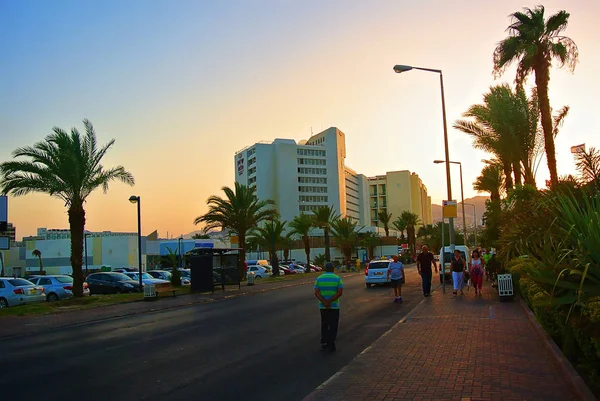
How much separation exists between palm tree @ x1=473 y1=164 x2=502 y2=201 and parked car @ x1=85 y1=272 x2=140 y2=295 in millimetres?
24405

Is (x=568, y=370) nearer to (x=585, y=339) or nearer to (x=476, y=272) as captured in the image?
(x=585, y=339)

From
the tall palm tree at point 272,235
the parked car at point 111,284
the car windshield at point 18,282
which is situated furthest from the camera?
the tall palm tree at point 272,235

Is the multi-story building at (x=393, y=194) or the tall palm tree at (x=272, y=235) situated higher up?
the multi-story building at (x=393, y=194)

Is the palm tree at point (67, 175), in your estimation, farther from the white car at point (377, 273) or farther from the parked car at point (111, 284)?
the white car at point (377, 273)

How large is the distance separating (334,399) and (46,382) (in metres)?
4.52

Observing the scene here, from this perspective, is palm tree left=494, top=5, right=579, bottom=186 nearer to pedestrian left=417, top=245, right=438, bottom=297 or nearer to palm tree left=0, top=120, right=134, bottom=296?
pedestrian left=417, top=245, right=438, bottom=297

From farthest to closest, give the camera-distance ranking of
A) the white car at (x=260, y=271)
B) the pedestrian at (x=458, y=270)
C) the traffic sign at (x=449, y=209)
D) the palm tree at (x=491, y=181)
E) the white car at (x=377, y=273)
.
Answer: the white car at (x=260, y=271)
the palm tree at (x=491, y=181)
the white car at (x=377, y=273)
the traffic sign at (x=449, y=209)
the pedestrian at (x=458, y=270)

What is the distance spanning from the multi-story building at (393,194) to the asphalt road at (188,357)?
17168 cm

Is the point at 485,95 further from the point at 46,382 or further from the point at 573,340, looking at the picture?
the point at 46,382

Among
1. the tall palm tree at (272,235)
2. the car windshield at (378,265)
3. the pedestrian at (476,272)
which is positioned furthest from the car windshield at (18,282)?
the tall palm tree at (272,235)

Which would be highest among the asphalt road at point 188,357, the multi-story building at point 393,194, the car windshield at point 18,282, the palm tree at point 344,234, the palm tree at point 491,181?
the multi-story building at point 393,194

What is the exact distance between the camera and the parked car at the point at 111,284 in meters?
28.8

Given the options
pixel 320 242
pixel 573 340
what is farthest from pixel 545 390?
pixel 320 242

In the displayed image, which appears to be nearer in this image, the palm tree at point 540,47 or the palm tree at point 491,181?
the palm tree at point 540,47
